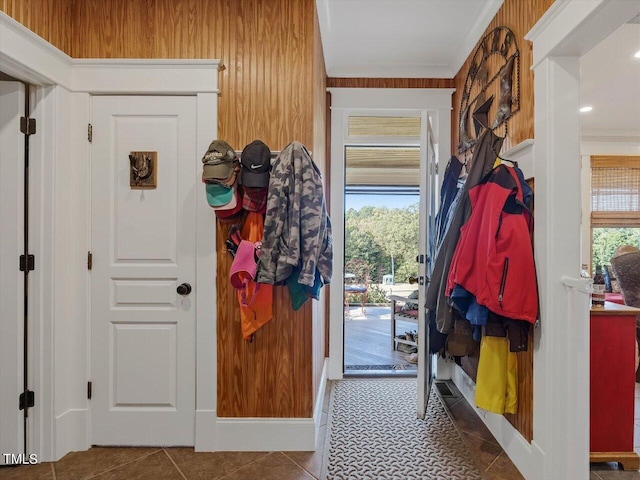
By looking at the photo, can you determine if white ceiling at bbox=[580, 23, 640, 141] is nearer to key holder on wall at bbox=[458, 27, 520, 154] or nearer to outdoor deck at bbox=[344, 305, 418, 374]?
key holder on wall at bbox=[458, 27, 520, 154]

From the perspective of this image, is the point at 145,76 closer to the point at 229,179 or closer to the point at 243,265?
the point at 229,179

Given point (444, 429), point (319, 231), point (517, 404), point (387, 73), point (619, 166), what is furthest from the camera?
point (619, 166)

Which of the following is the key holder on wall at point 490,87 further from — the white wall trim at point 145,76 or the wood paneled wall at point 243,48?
the white wall trim at point 145,76

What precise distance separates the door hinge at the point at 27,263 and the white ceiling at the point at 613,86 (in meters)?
4.03

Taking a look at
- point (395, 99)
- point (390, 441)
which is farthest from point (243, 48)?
point (390, 441)

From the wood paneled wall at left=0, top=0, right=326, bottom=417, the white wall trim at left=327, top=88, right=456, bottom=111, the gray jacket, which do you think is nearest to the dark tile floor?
the wood paneled wall at left=0, top=0, right=326, bottom=417

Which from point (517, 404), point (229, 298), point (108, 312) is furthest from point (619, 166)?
point (108, 312)

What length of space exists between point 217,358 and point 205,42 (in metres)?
1.84

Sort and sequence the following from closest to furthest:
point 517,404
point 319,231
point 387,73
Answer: point 319,231, point 517,404, point 387,73

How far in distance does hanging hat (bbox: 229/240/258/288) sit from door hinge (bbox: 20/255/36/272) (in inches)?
43.0

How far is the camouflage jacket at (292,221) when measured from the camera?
1911mm

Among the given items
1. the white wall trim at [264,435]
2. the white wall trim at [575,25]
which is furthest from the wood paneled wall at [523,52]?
the white wall trim at [264,435]

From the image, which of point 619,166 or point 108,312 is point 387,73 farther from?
point 619,166

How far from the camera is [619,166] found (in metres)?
5.42
